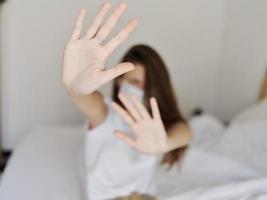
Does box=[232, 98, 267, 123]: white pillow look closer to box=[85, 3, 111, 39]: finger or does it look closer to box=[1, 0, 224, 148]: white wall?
box=[1, 0, 224, 148]: white wall

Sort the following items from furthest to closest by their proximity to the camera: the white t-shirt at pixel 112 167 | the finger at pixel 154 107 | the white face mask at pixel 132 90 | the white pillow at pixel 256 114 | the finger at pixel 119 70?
the white pillow at pixel 256 114 → the white face mask at pixel 132 90 → the white t-shirt at pixel 112 167 → the finger at pixel 154 107 → the finger at pixel 119 70

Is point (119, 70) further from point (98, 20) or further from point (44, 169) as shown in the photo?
point (44, 169)

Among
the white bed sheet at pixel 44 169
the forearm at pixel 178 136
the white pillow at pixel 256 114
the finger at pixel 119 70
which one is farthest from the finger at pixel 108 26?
the white pillow at pixel 256 114

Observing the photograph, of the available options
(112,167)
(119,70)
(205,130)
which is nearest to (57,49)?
(205,130)

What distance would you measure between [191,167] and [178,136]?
44 cm

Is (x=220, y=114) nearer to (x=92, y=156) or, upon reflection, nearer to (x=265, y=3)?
(x=265, y=3)

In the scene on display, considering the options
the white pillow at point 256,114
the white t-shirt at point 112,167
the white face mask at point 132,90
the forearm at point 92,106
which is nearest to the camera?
the forearm at point 92,106

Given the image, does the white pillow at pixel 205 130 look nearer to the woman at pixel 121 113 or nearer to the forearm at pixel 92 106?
the woman at pixel 121 113

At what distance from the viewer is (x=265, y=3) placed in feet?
6.62

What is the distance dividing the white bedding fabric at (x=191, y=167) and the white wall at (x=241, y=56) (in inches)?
13.7

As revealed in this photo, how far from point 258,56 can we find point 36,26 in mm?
1201

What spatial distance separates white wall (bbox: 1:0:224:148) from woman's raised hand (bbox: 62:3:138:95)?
0.91 m

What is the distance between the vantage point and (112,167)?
1.32 metres

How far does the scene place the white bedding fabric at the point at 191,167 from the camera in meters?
1.34
